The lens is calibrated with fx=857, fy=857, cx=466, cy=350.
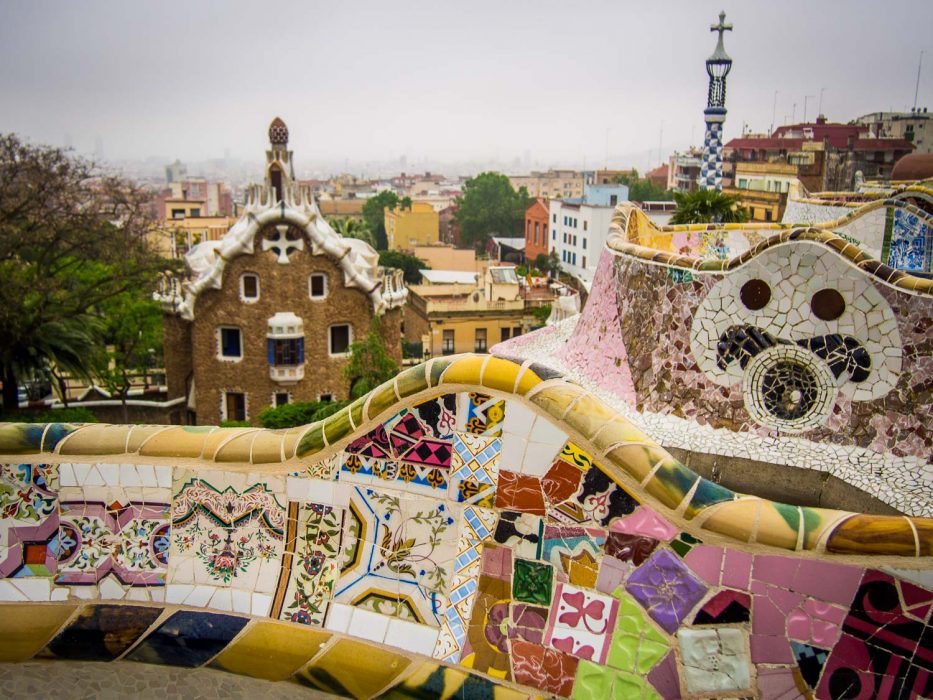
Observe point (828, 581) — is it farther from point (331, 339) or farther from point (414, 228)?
point (414, 228)

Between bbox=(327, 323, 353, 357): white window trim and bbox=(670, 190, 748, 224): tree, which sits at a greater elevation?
bbox=(670, 190, 748, 224): tree

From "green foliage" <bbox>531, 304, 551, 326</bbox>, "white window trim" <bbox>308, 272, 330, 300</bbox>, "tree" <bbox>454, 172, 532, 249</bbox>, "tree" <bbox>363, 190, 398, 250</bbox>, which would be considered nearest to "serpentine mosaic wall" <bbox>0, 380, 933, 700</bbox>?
"white window trim" <bbox>308, 272, 330, 300</bbox>

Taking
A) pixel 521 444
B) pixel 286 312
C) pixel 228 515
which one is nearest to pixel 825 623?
pixel 521 444

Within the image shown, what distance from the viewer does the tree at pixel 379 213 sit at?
192 feet

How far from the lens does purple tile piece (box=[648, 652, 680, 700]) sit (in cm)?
290

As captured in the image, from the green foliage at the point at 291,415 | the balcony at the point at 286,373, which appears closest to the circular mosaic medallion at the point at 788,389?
the green foliage at the point at 291,415

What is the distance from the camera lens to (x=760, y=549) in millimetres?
2795

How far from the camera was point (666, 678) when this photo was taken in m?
2.92

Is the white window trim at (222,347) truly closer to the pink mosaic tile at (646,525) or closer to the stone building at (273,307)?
the stone building at (273,307)

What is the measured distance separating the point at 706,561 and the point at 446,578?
3.26ft

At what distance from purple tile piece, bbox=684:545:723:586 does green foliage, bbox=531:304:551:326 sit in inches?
865

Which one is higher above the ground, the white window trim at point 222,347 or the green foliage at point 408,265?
the white window trim at point 222,347

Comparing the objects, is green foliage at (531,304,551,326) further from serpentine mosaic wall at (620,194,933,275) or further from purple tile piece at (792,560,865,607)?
purple tile piece at (792,560,865,607)

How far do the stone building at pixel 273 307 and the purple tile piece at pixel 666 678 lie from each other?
14497 millimetres
